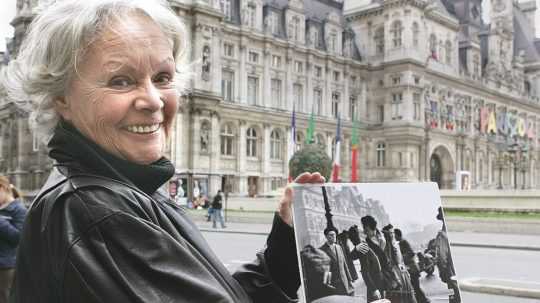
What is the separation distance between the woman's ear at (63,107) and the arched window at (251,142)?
35.8m

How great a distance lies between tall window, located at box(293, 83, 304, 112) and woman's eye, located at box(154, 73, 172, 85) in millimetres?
39175

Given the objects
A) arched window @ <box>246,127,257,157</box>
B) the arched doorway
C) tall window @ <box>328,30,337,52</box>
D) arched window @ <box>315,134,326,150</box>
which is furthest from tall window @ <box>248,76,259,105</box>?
the arched doorway

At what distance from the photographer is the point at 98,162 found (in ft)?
4.95

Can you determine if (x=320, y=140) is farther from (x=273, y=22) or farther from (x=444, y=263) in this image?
(x=444, y=263)

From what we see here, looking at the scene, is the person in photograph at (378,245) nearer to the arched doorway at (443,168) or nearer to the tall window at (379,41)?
the tall window at (379,41)

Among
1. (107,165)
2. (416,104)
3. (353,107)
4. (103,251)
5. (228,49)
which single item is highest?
(228,49)

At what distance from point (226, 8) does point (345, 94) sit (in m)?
12.2

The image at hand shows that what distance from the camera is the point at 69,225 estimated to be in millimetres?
1357

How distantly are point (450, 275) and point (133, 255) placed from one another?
1.27m

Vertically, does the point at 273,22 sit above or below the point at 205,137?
above

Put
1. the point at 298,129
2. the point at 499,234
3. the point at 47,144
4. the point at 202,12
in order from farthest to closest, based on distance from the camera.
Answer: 1. the point at 298,129
2. the point at 202,12
3. the point at 499,234
4. the point at 47,144

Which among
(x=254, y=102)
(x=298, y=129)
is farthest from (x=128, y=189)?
(x=298, y=129)

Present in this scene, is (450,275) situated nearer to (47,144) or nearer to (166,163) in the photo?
(166,163)

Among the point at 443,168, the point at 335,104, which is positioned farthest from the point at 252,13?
the point at 443,168
